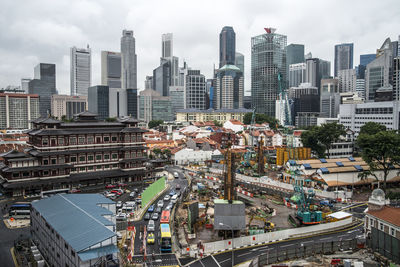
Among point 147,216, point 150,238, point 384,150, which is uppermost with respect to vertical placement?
point 384,150

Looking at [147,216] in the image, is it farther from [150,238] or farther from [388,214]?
[388,214]

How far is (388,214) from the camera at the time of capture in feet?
139

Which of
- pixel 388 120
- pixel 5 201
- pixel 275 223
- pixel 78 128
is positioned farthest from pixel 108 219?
pixel 388 120

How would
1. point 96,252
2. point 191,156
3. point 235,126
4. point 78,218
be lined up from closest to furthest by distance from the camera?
point 96,252
point 78,218
point 191,156
point 235,126

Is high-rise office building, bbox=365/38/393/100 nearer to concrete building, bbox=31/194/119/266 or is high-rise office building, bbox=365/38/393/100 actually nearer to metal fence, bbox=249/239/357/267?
metal fence, bbox=249/239/357/267

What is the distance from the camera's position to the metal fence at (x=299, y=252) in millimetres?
38062

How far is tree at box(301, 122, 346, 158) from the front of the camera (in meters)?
104

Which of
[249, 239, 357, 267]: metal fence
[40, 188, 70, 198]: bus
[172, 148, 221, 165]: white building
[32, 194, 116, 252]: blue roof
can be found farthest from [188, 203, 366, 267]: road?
[172, 148, 221, 165]: white building

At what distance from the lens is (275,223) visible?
53312 mm

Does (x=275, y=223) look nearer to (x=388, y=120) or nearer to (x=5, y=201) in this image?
(x=5, y=201)

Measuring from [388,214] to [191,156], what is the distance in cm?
7748

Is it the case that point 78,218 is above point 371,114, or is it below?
below

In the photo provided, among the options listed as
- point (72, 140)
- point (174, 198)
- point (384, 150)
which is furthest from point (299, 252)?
point (72, 140)

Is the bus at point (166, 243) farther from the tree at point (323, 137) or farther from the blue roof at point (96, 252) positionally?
the tree at point (323, 137)
